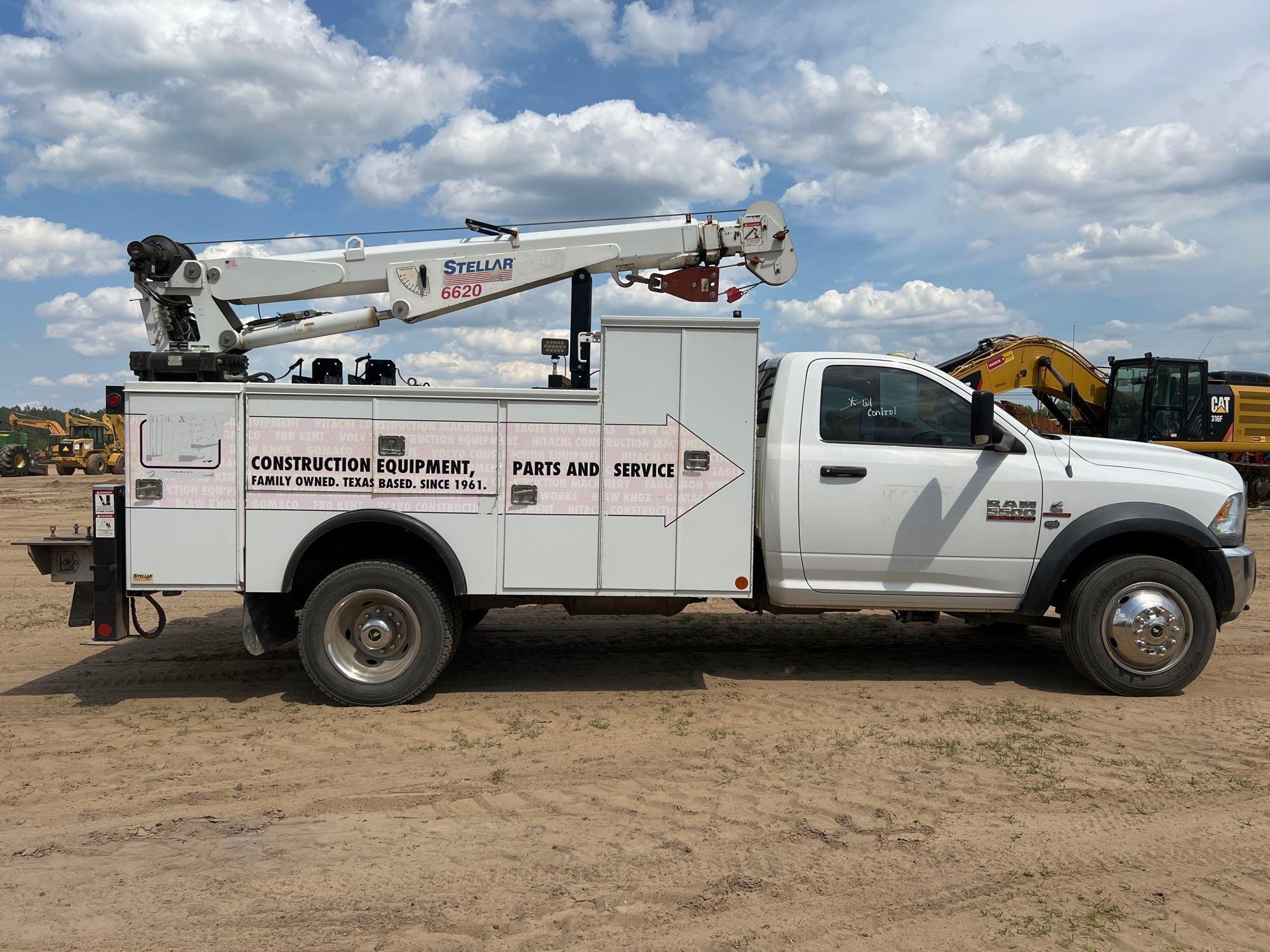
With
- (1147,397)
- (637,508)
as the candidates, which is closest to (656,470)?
(637,508)

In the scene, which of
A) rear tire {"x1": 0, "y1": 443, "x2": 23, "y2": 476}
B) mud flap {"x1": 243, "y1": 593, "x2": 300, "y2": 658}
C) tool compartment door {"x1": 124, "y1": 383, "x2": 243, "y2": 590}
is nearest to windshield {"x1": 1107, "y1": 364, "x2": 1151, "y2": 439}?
mud flap {"x1": 243, "y1": 593, "x2": 300, "y2": 658}

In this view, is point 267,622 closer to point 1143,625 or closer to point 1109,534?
point 1109,534

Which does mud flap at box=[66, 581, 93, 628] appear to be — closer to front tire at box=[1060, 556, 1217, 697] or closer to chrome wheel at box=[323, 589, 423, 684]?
chrome wheel at box=[323, 589, 423, 684]

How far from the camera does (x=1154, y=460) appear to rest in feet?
20.1

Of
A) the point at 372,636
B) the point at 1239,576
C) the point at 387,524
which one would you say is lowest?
the point at 372,636

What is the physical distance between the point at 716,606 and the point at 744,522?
392 centimetres

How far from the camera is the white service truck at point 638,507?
569cm

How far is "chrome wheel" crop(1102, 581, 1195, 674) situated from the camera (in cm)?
594

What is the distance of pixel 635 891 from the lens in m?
3.56

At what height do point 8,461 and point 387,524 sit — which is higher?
point 387,524

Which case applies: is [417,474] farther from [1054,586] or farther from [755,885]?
[1054,586]

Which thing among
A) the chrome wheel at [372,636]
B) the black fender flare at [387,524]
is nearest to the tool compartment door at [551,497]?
the black fender flare at [387,524]

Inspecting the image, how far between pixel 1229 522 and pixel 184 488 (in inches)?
271

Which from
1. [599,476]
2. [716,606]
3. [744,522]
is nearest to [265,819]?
[599,476]
